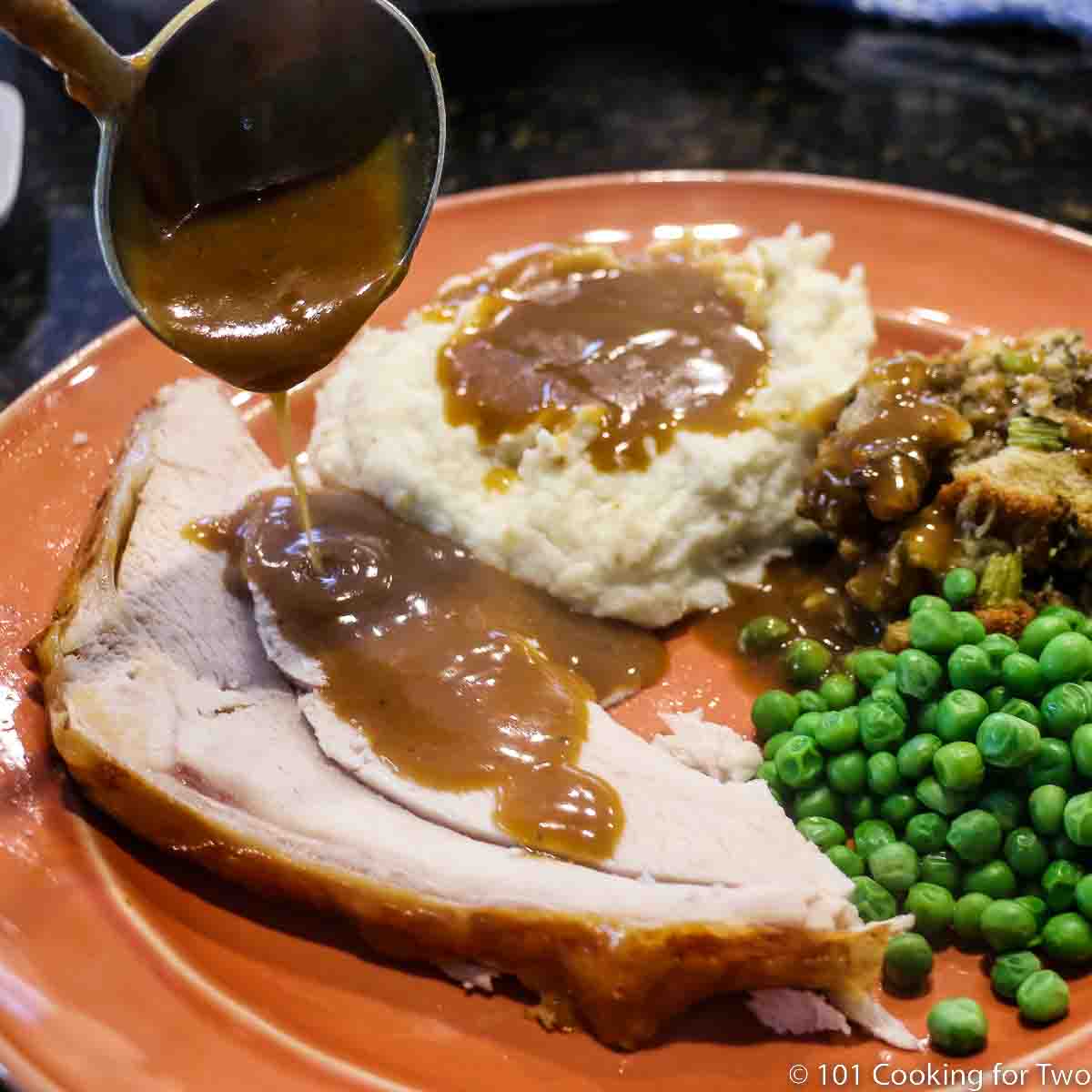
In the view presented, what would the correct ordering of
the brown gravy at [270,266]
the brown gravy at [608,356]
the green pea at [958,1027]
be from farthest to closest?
the brown gravy at [608,356], the brown gravy at [270,266], the green pea at [958,1027]

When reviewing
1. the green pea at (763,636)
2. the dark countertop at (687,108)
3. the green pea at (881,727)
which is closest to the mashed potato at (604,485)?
the green pea at (763,636)

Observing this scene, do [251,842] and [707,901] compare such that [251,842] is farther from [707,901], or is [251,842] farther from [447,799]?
[707,901]

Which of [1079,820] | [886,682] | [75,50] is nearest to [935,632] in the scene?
[886,682]

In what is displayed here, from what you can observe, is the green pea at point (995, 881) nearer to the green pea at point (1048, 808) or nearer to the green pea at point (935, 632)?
the green pea at point (1048, 808)

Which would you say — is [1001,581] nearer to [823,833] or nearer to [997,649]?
[997,649]

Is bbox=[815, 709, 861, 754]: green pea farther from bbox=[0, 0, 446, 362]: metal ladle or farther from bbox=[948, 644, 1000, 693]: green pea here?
bbox=[0, 0, 446, 362]: metal ladle

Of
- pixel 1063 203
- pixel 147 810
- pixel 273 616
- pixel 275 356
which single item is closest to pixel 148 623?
pixel 273 616

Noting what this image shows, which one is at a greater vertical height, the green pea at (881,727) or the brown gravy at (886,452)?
the brown gravy at (886,452)
